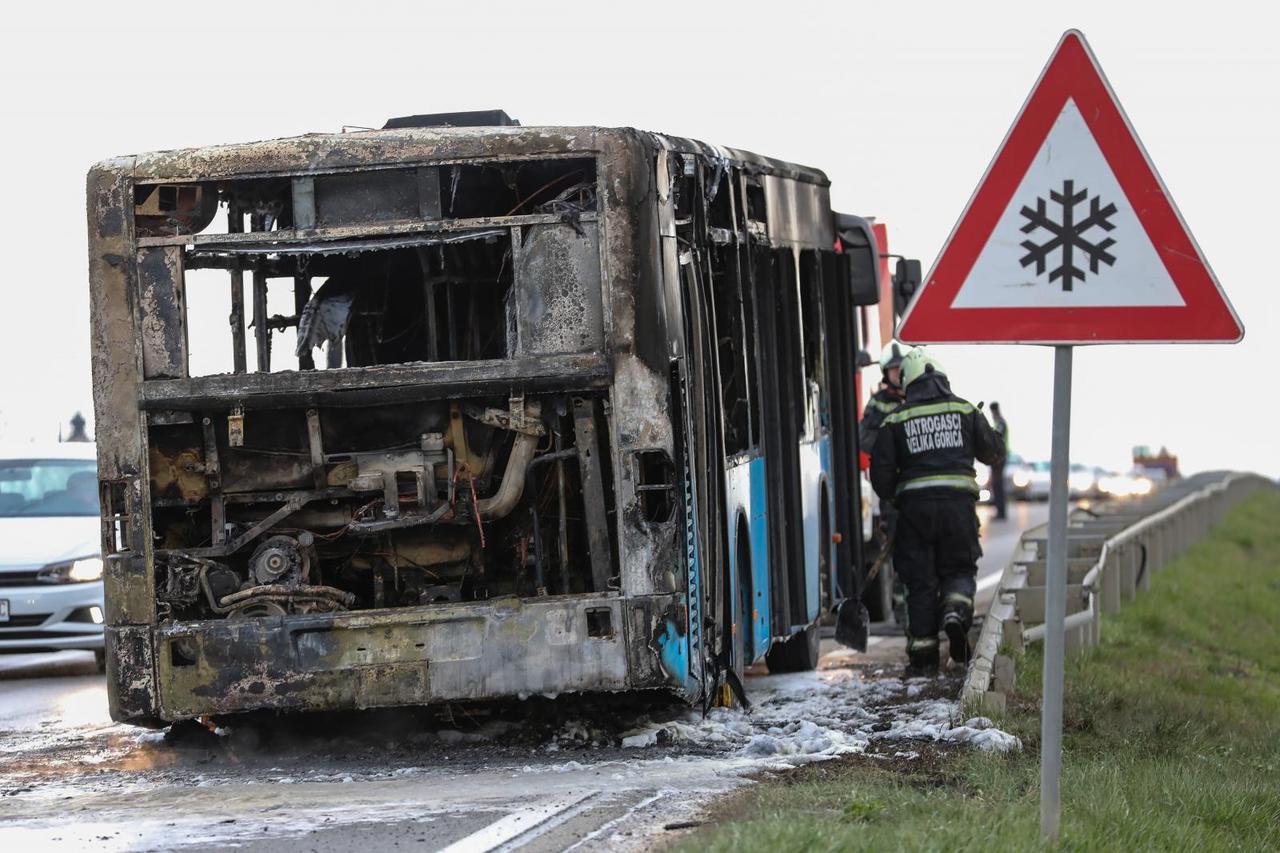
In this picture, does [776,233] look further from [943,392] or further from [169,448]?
[169,448]

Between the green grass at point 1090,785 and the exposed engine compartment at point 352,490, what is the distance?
183 centimetres

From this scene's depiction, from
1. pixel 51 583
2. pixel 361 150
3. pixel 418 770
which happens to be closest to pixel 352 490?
pixel 418 770

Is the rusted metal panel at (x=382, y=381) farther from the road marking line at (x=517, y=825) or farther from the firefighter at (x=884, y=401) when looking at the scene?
the firefighter at (x=884, y=401)

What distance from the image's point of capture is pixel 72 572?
13.4 m

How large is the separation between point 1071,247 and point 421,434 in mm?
4106

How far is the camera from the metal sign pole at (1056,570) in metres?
5.89

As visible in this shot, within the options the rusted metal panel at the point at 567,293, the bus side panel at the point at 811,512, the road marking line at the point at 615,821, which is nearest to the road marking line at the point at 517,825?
the road marking line at the point at 615,821

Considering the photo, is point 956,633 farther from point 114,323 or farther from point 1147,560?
point 1147,560

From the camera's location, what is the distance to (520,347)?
29.8 ft

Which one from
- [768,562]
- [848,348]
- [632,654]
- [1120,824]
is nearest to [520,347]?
[632,654]

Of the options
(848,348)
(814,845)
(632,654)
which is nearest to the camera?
(814,845)

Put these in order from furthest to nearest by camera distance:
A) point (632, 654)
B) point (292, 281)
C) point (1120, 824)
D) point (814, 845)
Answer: point (292, 281)
point (632, 654)
point (1120, 824)
point (814, 845)

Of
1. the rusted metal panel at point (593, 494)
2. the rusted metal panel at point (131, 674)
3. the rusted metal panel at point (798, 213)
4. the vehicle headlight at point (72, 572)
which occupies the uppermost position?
the rusted metal panel at point (798, 213)

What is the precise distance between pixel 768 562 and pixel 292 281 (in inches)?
113
